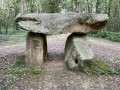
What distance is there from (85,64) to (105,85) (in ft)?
3.68

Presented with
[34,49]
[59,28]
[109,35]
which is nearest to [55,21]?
[59,28]

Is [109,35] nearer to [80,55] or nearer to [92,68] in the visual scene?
[92,68]

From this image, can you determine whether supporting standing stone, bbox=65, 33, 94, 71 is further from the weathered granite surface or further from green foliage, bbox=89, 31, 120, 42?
green foliage, bbox=89, 31, 120, 42

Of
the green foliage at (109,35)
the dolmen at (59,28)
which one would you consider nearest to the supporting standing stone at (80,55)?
the dolmen at (59,28)

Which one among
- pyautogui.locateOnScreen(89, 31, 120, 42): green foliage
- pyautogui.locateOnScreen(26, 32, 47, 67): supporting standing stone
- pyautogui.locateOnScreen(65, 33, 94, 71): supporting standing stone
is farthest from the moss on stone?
pyautogui.locateOnScreen(89, 31, 120, 42): green foliage

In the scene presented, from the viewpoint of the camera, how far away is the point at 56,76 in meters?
4.75

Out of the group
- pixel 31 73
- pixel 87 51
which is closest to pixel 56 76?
pixel 31 73

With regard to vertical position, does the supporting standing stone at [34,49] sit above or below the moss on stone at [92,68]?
above

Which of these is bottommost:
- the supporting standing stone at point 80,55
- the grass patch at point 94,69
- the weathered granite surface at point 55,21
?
the grass patch at point 94,69

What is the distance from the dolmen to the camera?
5.07 metres

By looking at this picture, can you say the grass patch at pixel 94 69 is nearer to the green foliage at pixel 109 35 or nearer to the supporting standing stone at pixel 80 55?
the supporting standing stone at pixel 80 55

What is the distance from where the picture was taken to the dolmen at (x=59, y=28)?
507 centimetres

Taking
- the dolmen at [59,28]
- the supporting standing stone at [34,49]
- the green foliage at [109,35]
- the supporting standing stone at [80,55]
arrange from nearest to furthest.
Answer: the supporting standing stone at [80,55] < the dolmen at [59,28] < the supporting standing stone at [34,49] < the green foliage at [109,35]

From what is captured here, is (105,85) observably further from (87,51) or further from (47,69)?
(47,69)
